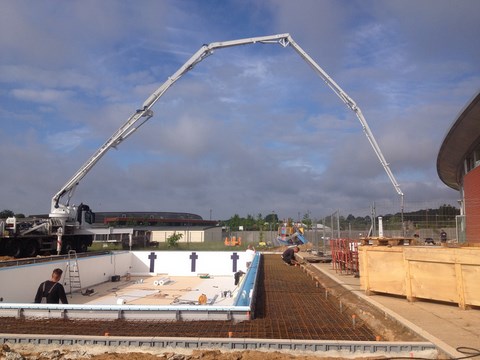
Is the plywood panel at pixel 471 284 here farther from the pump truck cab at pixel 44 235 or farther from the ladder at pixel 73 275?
the pump truck cab at pixel 44 235

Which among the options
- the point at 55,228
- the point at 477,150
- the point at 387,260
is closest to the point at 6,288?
the point at 387,260

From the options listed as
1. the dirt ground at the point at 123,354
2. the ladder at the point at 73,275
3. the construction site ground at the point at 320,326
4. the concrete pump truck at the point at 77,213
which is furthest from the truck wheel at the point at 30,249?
the dirt ground at the point at 123,354

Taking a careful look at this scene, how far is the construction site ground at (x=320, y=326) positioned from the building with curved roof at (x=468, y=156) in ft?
27.4

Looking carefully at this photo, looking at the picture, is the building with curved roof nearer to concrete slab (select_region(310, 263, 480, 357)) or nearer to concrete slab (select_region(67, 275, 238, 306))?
concrete slab (select_region(310, 263, 480, 357))

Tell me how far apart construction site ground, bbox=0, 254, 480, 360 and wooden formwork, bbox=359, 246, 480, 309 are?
0.77ft

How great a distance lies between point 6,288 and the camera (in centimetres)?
1419

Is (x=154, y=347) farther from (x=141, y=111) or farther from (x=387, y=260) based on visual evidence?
(x=141, y=111)

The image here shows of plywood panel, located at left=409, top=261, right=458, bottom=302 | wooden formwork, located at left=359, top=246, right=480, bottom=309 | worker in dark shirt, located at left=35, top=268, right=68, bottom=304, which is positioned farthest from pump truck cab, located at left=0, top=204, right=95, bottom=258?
plywood panel, located at left=409, top=261, right=458, bottom=302

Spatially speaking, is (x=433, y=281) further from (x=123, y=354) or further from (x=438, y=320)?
(x=123, y=354)

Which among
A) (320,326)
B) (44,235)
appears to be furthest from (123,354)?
(44,235)

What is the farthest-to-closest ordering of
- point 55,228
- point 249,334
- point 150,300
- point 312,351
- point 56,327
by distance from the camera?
point 55,228 → point 150,300 → point 56,327 → point 249,334 → point 312,351

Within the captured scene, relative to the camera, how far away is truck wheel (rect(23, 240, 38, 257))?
25.1 m

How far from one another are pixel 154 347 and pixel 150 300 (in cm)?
1179

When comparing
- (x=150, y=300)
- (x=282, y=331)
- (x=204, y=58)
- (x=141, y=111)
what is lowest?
(x=150, y=300)
